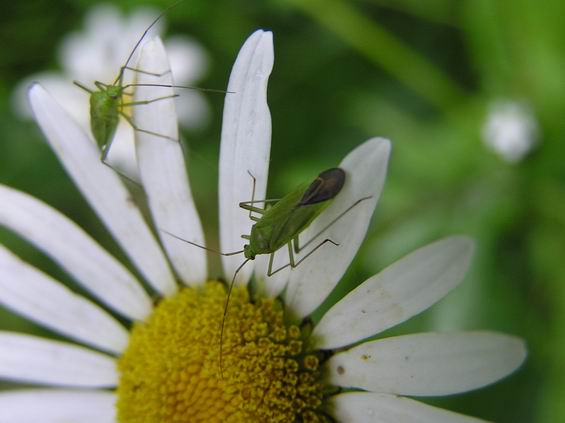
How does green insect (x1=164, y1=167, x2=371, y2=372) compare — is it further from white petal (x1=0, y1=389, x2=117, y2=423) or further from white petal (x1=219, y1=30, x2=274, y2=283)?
white petal (x1=0, y1=389, x2=117, y2=423)

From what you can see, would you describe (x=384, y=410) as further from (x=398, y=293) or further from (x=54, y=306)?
(x=54, y=306)

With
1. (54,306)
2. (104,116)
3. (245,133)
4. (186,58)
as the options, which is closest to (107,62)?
(186,58)

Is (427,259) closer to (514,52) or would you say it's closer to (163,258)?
(163,258)

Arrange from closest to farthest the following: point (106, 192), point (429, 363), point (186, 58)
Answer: point (429, 363) → point (106, 192) → point (186, 58)

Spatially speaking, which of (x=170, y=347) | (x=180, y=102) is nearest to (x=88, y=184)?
(x=170, y=347)

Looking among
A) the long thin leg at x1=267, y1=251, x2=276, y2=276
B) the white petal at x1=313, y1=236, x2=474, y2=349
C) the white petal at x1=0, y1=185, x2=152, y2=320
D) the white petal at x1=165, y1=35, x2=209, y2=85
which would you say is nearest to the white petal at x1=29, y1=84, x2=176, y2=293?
the white petal at x1=0, y1=185, x2=152, y2=320

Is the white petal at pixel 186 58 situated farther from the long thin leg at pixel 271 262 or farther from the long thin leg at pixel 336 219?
the long thin leg at pixel 336 219

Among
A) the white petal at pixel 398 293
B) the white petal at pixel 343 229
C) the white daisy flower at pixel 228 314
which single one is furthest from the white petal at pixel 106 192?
the white petal at pixel 398 293
